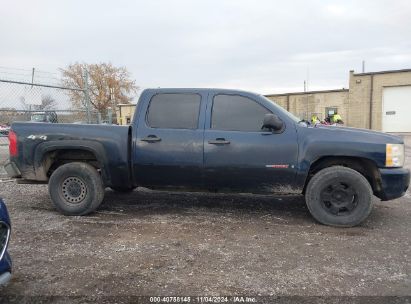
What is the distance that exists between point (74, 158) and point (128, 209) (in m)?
1.13

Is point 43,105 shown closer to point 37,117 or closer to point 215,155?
point 37,117

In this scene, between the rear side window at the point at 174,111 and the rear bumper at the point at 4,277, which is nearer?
the rear bumper at the point at 4,277

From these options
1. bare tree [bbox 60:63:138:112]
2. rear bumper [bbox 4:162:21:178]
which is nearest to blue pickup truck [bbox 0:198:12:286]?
rear bumper [bbox 4:162:21:178]

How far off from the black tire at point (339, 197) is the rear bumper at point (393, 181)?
0.72 feet

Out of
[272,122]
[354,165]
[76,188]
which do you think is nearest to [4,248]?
[76,188]

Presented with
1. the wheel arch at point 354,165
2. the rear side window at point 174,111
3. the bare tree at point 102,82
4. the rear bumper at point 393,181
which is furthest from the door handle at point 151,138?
the bare tree at point 102,82

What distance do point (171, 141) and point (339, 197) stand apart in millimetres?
2379

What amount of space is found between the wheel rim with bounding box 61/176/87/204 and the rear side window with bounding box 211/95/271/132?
2115 millimetres

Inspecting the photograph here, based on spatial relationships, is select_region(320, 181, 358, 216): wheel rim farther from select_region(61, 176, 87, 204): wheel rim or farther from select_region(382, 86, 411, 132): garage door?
select_region(382, 86, 411, 132): garage door

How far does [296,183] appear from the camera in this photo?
18.2 ft

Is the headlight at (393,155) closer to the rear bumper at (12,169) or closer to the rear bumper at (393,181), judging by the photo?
the rear bumper at (393,181)

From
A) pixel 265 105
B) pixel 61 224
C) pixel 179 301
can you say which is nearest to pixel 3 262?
pixel 179 301

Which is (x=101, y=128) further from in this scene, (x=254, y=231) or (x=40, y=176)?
(x=254, y=231)

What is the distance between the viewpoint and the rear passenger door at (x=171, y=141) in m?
5.68
